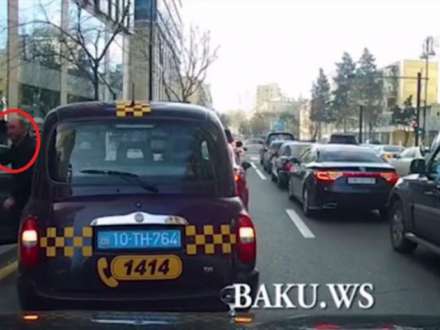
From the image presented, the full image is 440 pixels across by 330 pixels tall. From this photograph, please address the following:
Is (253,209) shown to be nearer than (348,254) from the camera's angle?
No

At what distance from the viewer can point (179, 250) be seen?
4.54 metres

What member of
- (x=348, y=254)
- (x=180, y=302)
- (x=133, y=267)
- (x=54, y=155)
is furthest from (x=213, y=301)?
(x=348, y=254)

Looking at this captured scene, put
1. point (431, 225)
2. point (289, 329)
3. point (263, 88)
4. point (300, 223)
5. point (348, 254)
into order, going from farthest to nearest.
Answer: point (263, 88) < point (300, 223) < point (348, 254) < point (431, 225) < point (289, 329)

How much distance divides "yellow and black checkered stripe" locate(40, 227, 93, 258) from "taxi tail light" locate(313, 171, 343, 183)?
8.95 meters

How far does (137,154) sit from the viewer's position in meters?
4.84

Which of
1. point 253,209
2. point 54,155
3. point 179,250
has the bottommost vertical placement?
point 253,209

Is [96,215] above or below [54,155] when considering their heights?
below

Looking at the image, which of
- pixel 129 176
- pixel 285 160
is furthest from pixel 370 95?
pixel 129 176

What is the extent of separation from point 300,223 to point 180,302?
27.3 ft

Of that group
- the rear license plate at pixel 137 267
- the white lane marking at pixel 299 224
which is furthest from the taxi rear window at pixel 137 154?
the white lane marking at pixel 299 224

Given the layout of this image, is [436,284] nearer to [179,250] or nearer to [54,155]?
[179,250]

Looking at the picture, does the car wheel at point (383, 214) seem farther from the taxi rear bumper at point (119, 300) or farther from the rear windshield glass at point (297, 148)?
the taxi rear bumper at point (119, 300)

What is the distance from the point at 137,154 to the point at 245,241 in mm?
908

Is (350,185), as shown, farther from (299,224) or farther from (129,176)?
(129,176)
